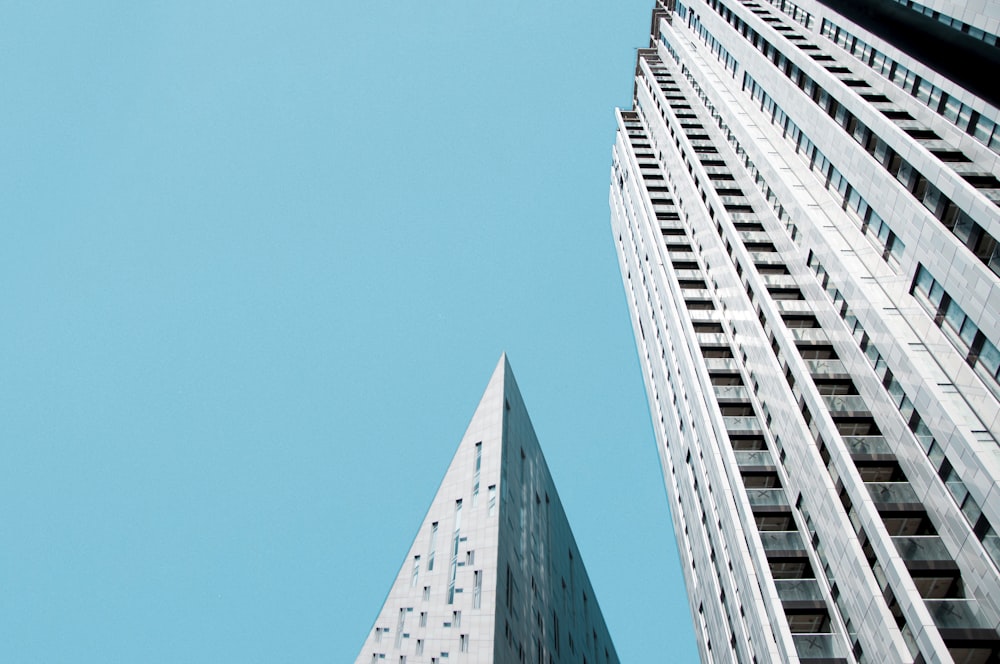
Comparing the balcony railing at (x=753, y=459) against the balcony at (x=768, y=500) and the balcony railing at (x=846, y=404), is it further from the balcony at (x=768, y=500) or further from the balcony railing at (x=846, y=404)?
the balcony railing at (x=846, y=404)

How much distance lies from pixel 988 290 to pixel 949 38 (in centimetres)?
1231

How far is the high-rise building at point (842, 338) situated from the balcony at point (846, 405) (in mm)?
82

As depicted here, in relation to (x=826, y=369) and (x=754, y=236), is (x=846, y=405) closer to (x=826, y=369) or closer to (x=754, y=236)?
(x=826, y=369)

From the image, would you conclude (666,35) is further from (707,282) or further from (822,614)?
(822,614)

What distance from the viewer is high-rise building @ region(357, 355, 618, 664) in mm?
48719

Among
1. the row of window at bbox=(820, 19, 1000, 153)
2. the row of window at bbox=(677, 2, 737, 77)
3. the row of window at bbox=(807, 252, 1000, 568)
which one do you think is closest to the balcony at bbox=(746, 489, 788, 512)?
the row of window at bbox=(807, 252, 1000, 568)

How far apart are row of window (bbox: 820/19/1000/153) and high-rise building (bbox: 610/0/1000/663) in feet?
0.41

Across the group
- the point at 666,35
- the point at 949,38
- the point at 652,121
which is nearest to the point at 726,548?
the point at 949,38

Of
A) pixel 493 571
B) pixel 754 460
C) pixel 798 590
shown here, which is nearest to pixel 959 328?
pixel 798 590

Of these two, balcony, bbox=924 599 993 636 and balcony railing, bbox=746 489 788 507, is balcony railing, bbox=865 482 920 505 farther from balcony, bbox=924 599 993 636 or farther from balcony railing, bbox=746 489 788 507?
balcony railing, bbox=746 489 788 507

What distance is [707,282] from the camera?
215 feet

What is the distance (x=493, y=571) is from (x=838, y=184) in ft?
98.6

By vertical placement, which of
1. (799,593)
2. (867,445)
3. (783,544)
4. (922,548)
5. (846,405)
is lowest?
(922,548)

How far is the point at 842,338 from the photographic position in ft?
142
